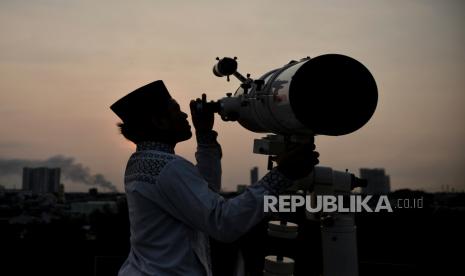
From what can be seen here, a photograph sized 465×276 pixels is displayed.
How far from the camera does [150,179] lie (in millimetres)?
1810

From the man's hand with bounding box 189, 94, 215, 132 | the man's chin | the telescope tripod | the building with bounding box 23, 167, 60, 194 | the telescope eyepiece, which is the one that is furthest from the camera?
the building with bounding box 23, 167, 60, 194

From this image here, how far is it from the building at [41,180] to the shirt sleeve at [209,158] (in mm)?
118795

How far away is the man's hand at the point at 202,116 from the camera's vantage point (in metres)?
2.40

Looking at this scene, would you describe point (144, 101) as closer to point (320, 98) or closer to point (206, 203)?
point (206, 203)

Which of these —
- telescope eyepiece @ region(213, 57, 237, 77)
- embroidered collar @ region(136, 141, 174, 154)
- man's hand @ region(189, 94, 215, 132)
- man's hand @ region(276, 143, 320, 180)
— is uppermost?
telescope eyepiece @ region(213, 57, 237, 77)

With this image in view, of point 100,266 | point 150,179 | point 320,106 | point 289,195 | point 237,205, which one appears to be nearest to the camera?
point 237,205

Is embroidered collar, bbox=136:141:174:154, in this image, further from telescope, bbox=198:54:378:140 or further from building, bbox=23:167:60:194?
building, bbox=23:167:60:194

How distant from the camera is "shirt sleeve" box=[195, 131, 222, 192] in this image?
2.48 metres

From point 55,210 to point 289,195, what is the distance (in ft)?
290

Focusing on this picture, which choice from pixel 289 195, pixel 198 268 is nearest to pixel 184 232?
pixel 198 268

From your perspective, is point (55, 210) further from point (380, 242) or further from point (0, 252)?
point (380, 242)

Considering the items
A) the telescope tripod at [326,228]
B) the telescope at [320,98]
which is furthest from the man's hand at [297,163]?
the telescope tripod at [326,228]

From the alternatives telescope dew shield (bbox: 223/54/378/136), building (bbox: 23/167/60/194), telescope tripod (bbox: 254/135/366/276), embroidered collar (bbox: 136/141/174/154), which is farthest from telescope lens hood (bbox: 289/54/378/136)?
building (bbox: 23/167/60/194)

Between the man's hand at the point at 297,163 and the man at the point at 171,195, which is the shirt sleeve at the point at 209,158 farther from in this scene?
the man's hand at the point at 297,163
